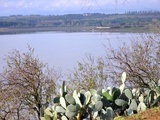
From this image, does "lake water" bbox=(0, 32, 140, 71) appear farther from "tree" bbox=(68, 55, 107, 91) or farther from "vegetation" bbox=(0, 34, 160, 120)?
"vegetation" bbox=(0, 34, 160, 120)

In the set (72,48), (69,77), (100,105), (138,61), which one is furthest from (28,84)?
(72,48)

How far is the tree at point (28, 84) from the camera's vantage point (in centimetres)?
1720

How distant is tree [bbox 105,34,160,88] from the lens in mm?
15836

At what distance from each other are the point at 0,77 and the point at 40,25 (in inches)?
2096

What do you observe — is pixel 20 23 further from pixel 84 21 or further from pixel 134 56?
pixel 134 56

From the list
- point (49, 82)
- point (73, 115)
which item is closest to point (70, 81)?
point (49, 82)

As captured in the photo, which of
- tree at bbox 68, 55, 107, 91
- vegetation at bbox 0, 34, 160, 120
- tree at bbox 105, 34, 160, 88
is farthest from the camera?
tree at bbox 68, 55, 107, 91

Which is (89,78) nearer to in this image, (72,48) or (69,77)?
(69,77)

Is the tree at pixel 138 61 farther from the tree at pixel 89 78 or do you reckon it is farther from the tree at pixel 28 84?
the tree at pixel 28 84

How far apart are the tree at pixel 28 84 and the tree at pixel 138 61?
10.9 ft

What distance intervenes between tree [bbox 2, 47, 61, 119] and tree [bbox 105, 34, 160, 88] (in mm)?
3309

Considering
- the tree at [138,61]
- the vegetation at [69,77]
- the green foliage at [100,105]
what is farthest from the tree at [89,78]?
the green foliage at [100,105]

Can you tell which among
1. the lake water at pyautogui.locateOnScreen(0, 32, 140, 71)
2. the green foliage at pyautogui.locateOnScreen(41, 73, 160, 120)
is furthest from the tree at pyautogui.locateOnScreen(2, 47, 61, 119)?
the green foliage at pyautogui.locateOnScreen(41, 73, 160, 120)

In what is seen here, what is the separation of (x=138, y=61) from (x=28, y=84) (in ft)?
17.3
